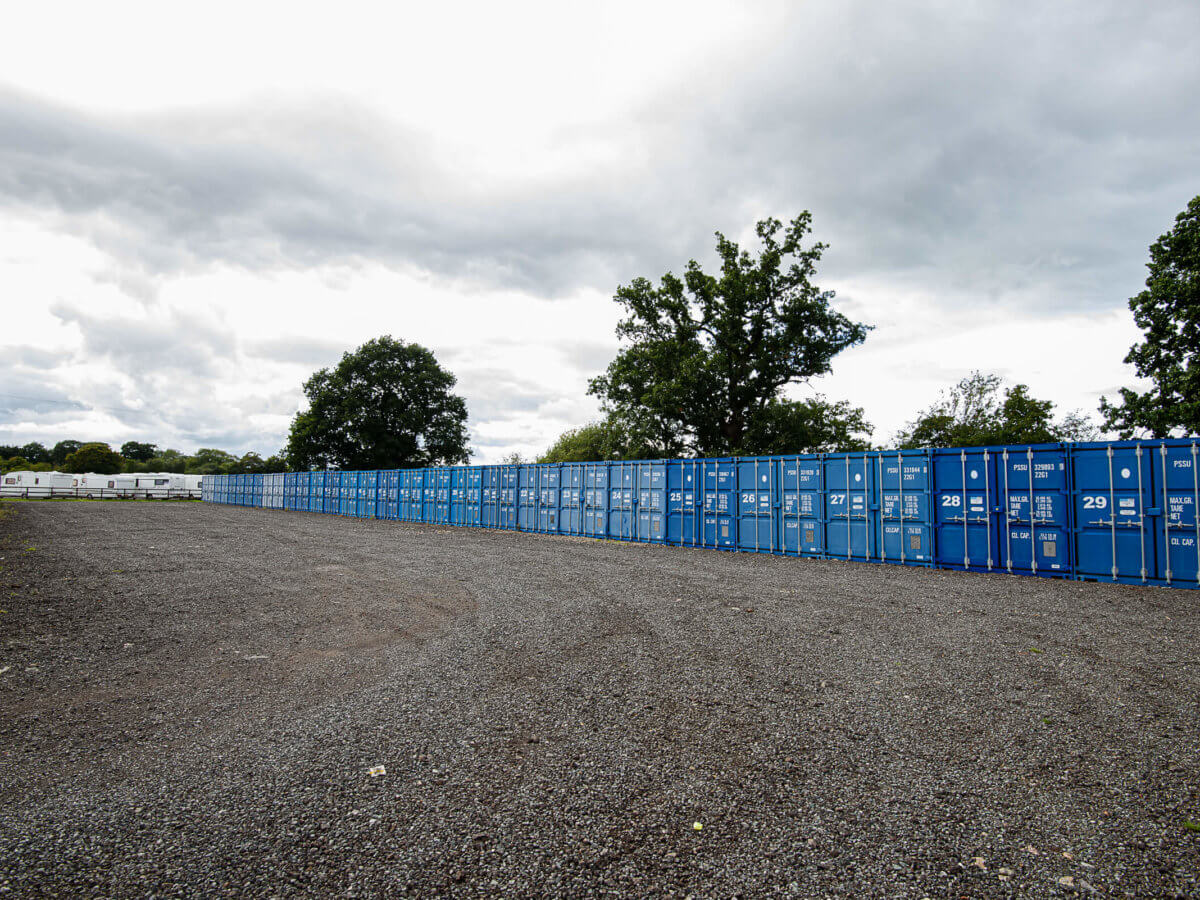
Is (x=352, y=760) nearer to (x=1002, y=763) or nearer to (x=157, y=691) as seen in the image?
(x=157, y=691)

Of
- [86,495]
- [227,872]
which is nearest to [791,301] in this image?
[227,872]

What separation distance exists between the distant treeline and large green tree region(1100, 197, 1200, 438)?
102m

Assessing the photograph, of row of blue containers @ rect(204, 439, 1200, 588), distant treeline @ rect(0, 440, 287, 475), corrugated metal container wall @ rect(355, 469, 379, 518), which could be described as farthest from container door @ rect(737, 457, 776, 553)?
distant treeline @ rect(0, 440, 287, 475)

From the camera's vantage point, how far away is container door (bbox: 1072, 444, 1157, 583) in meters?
11.8

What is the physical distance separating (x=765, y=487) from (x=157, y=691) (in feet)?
50.8

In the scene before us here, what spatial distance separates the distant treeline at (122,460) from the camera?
11538 cm

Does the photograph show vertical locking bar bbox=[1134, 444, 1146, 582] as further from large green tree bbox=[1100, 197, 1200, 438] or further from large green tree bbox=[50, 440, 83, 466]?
large green tree bbox=[50, 440, 83, 466]

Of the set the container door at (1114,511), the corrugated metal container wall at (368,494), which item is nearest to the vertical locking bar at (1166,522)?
the container door at (1114,511)

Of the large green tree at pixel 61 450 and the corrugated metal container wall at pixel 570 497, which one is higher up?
the large green tree at pixel 61 450

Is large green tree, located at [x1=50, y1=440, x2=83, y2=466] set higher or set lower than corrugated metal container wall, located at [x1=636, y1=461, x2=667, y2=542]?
higher

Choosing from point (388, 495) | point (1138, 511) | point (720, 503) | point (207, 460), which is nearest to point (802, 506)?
point (720, 503)

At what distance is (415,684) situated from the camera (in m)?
5.49

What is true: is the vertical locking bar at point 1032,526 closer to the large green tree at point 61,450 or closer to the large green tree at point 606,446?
the large green tree at point 606,446

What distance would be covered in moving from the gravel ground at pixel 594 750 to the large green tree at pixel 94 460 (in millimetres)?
135748
